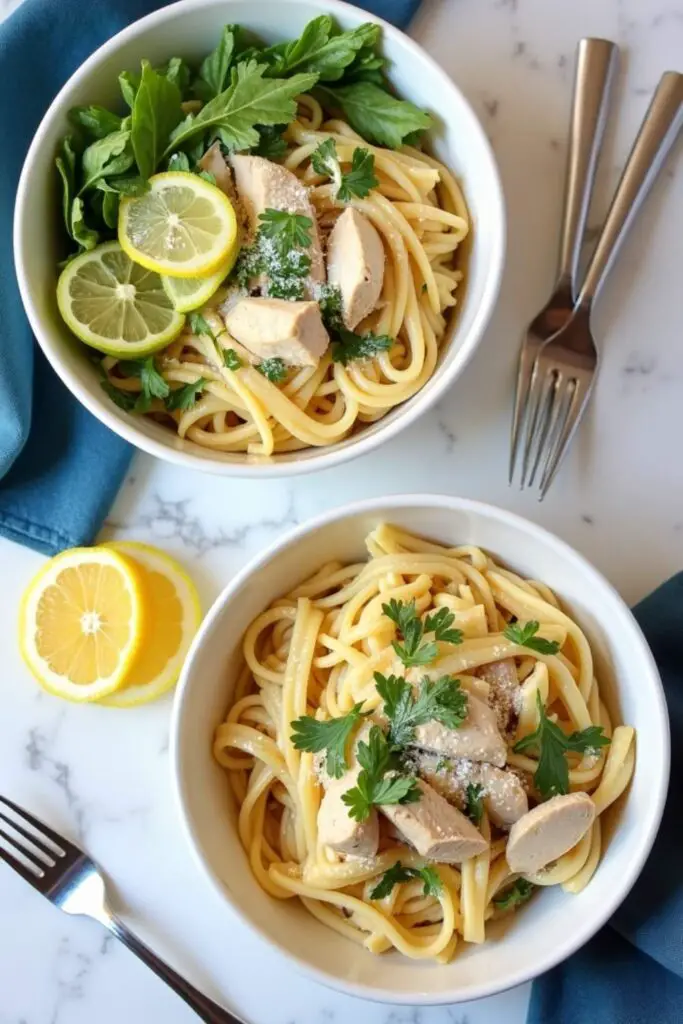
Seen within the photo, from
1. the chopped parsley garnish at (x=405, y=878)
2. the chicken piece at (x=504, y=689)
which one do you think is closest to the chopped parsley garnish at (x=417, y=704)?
the chicken piece at (x=504, y=689)

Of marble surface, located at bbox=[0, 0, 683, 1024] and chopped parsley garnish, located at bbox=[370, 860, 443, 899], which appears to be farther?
marble surface, located at bbox=[0, 0, 683, 1024]

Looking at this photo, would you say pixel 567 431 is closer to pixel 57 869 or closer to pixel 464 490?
pixel 464 490

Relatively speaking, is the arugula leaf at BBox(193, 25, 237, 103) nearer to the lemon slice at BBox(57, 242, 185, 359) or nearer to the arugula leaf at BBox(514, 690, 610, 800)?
the lemon slice at BBox(57, 242, 185, 359)

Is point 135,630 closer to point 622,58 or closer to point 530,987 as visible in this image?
point 530,987

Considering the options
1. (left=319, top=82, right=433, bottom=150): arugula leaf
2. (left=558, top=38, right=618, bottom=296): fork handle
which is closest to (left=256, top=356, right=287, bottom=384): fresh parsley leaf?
(left=319, top=82, right=433, bottom=150): arugula leaf

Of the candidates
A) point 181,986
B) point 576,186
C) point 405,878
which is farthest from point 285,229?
point 181,986
